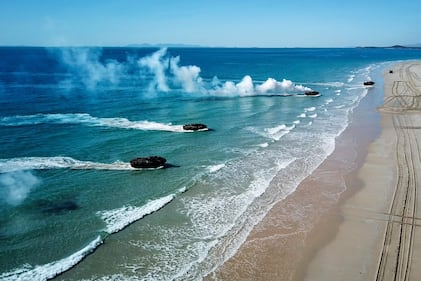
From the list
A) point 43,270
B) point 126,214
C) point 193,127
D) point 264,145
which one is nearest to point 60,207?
point 126,214

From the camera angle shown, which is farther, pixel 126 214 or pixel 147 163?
pixel 147 163

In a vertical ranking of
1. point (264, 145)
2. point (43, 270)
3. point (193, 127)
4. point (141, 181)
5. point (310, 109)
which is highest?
point (310, 109)

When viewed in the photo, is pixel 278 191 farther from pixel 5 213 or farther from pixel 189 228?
pixel 5 213

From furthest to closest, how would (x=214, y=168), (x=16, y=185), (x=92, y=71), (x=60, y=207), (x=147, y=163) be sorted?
1. (x=92, y=71)
2. (x=214, y=168)
3. (x=147, y=163)
4. (x=16, y=185)
5. (x=60, y=207)

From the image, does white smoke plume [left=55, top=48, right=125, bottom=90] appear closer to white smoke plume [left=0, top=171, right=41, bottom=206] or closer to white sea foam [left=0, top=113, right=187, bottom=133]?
white sea foam [left=0, top=113, right=187, bottom=133]

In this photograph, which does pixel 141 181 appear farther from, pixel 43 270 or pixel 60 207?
pixel 43 270

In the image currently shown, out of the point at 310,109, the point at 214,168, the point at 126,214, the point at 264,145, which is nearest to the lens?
the point at 126,214

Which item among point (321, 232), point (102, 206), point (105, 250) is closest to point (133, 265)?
point (105, 250)
